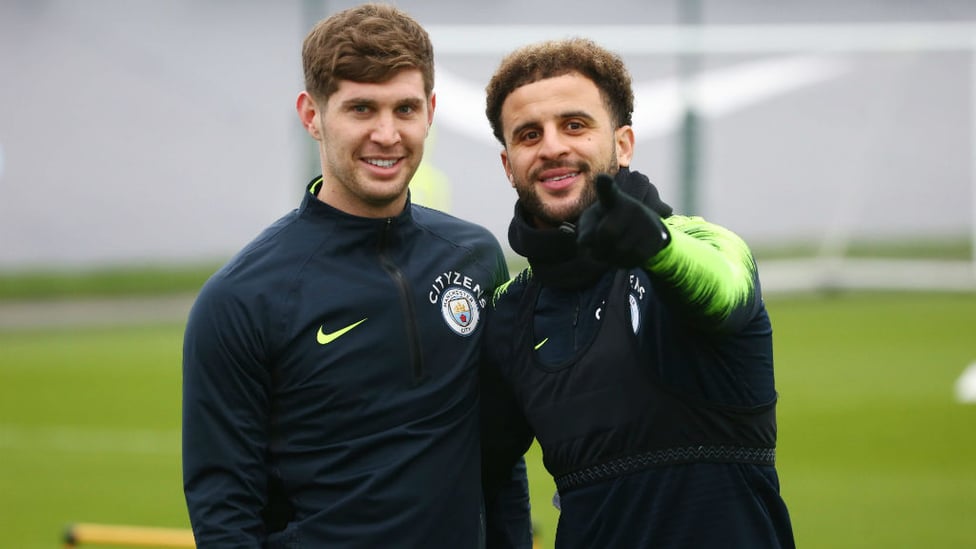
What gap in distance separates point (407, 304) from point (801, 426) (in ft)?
20.6

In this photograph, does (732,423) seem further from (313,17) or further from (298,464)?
(313,17)

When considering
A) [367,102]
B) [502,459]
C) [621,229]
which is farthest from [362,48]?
[502,459]

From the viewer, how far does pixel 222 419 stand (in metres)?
2.63

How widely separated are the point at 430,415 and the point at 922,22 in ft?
41.8

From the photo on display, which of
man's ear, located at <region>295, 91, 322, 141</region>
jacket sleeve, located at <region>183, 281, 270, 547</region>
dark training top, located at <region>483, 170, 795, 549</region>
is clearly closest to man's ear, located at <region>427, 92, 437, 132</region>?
man's ear, located at <region>295, 91, 322, 141</region>

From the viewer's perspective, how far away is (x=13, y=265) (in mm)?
14922

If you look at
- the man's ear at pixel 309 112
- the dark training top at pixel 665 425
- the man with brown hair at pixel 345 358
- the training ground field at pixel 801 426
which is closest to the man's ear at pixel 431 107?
the man with brown hair at pixel 345 358

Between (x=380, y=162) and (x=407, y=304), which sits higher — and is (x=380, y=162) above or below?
above

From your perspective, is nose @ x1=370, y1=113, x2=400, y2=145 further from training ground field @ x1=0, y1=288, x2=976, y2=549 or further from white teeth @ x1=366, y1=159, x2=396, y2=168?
training ground field @ x1=0, y1=288, x2=976, y2=549

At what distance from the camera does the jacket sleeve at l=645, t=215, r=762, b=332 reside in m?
2.24

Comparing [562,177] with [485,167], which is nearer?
[562,177]

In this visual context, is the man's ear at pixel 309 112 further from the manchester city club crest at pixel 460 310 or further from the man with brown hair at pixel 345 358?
the manchester city club crest at pixel 460 310

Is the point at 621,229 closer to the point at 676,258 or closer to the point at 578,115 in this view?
the point at 676,258

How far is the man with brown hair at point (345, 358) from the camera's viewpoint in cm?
264
